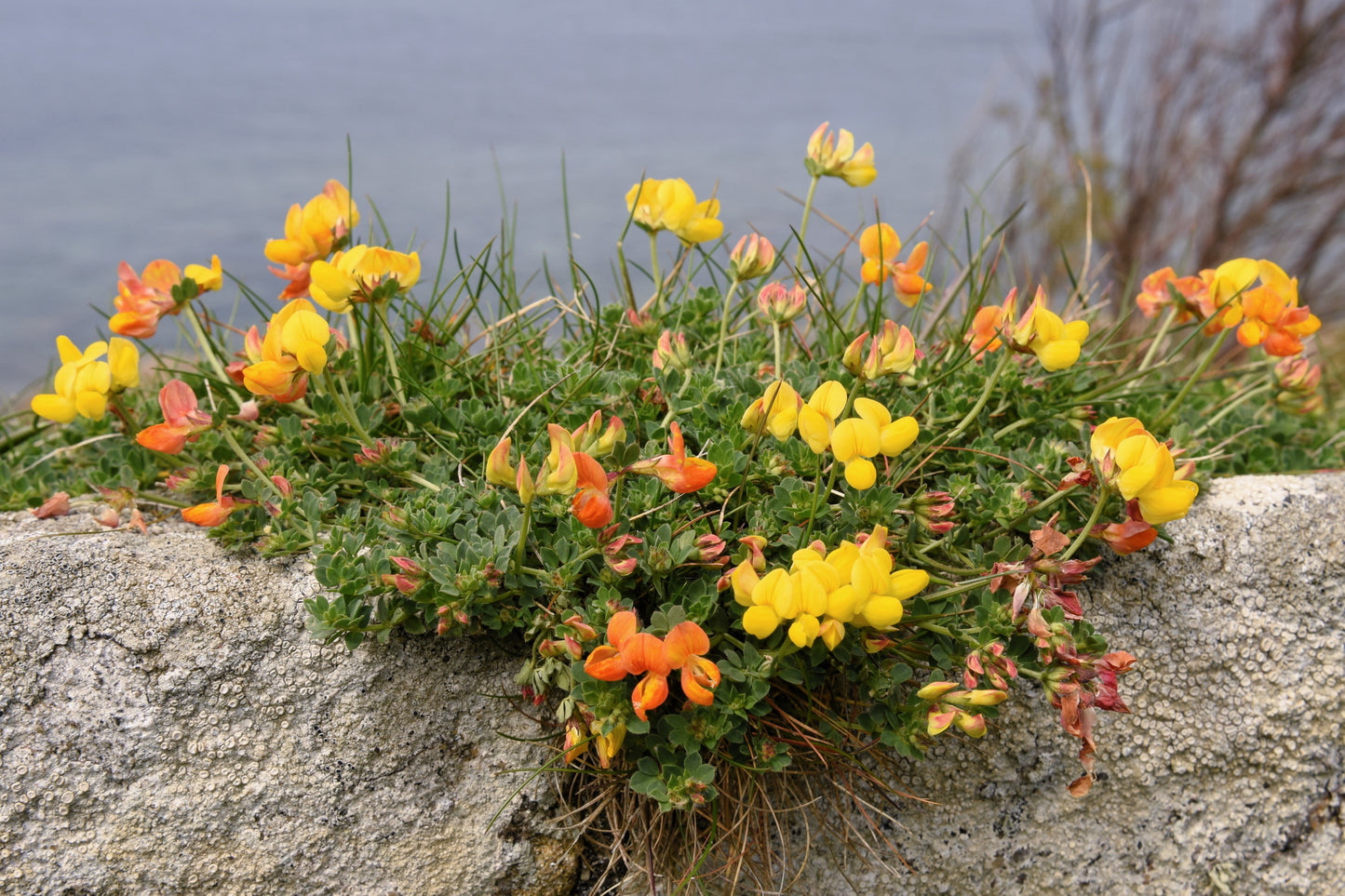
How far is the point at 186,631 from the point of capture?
1712 mm

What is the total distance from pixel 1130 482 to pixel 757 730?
0.72m

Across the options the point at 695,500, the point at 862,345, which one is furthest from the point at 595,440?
the point at 862,345

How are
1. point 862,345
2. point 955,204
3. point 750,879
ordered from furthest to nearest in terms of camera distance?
point 955,204 < point 750,879 < point 862,345

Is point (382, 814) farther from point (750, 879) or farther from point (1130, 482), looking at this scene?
point (1130, 482)

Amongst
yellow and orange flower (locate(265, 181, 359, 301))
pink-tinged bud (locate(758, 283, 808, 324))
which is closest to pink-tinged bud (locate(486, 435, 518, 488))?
pink-tinged bud (locate(758, 283, 808, 324))

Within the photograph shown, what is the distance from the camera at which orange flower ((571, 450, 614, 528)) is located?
1.42m

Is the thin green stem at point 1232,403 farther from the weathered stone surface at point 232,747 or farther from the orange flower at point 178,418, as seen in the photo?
the orange flower at point 178,418

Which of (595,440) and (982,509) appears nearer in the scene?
(595,440)

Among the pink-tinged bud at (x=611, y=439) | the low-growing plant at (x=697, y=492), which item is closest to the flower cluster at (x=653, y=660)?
the low-growing plant at (x=697, y=492)

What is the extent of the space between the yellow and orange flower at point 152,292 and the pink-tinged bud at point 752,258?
42.3 inches

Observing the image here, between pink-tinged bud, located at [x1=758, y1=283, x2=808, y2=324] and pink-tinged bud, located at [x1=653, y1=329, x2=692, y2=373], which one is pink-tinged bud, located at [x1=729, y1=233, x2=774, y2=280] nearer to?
pink-tinged bud, located at [x1=758, y1=283, x2=808, y2=324]

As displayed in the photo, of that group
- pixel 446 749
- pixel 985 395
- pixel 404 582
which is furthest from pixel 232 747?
pixel 985 395

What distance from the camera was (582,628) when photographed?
5.05 feet

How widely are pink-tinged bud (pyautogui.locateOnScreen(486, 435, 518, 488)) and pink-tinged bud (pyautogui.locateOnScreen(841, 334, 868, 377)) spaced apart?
1.92ft
